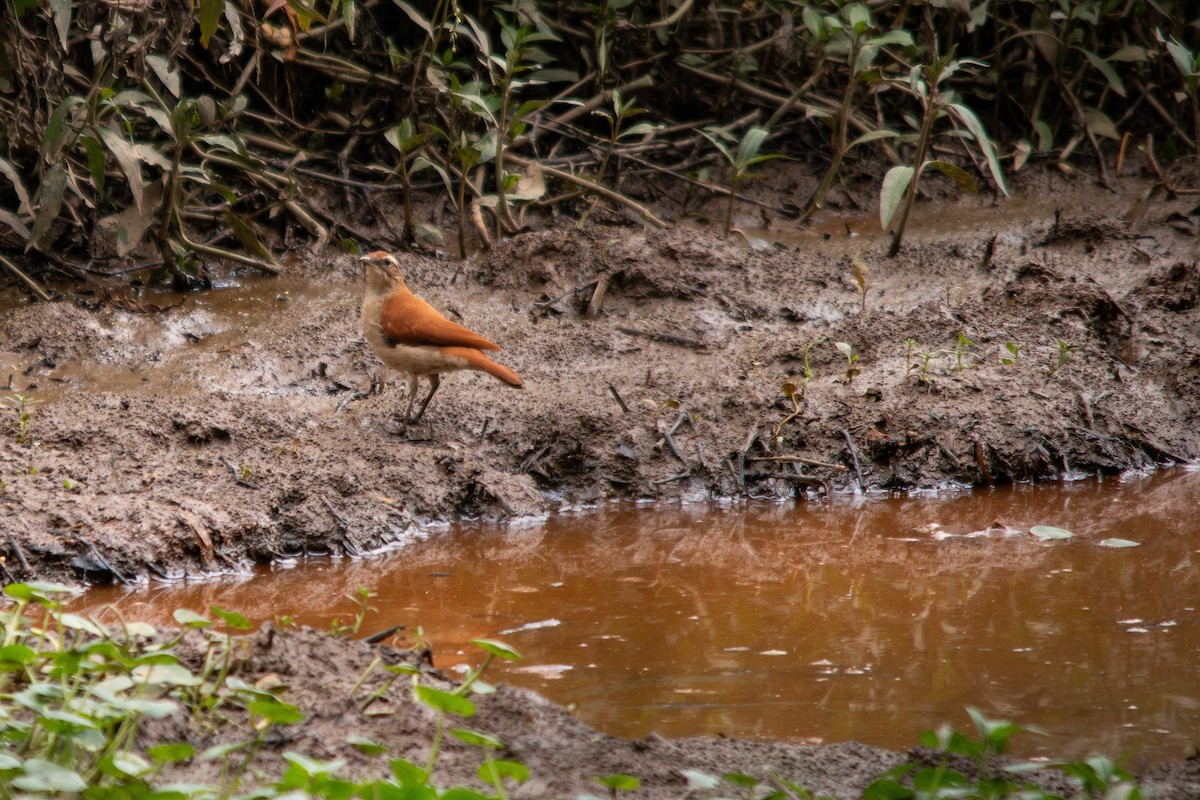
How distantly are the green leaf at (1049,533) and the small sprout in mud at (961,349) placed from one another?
126 cm

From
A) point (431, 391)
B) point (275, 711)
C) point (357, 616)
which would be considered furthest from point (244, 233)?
point (275, 711)

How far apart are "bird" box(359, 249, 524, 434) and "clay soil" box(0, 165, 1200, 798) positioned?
20 centimetres

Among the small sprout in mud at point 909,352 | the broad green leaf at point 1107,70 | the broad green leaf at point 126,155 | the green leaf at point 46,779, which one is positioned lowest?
the green leaf at point 46,779

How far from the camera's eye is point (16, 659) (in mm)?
2838

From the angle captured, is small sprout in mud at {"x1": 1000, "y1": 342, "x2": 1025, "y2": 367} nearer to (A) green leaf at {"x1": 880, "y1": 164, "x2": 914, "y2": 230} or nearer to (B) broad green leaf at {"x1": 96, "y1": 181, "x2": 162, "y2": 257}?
(A) green leaf at {"x1": 880, "y1": 164, "x2": 914, "y2": 230}

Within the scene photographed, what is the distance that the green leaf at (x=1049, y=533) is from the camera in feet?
17.2

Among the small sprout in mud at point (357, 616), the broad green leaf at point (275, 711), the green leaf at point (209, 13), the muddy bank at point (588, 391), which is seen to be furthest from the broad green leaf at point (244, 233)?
the broad green leaf at point (275, 711)

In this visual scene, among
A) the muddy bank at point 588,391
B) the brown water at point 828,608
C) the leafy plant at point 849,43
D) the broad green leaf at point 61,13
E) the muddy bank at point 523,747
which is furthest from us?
the leafy plant at point 849,43

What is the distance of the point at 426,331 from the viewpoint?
5824mm

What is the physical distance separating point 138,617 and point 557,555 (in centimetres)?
163

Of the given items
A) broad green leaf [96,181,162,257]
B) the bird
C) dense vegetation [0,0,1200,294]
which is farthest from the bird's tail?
broad green leaf [96,181,162,257]

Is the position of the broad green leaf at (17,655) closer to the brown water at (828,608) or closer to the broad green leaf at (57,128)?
the brown water at (828,608)

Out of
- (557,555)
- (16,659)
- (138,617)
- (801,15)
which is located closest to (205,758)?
(16,659)

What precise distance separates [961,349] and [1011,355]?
0.32 m
